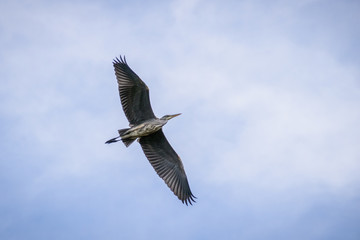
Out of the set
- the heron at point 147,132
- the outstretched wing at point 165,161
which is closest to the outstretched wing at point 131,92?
the heron at point 147,132

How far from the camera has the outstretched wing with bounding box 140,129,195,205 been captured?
17078 millimetres

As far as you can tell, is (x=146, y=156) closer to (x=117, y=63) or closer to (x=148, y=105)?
(x=148, y=105)

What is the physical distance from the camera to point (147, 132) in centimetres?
1659

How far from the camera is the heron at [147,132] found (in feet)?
53.1

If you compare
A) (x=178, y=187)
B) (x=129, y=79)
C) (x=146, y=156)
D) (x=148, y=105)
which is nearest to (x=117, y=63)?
(x=129, y=79)

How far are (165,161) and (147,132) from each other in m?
1.44

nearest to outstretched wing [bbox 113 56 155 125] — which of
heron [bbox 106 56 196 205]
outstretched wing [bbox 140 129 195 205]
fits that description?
heron [bbox 106 56 196 205]

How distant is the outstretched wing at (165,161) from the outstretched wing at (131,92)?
1064 millimetres

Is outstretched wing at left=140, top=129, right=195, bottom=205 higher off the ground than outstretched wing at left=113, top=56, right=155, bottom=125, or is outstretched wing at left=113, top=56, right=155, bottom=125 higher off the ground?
outstretched wing at left=113, top=56, right=155, bottom=125

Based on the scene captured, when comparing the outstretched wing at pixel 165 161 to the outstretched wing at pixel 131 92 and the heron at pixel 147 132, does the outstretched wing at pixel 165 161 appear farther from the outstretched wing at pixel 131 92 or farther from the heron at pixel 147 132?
the outstretched wing at pixel 131 92

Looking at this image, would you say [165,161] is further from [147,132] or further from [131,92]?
[131,92]

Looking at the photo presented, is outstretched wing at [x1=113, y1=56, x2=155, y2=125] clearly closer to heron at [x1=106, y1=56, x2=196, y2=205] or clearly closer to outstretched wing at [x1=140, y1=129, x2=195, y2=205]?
heron at [x1=106, y1=56, x2=196, y2=205]

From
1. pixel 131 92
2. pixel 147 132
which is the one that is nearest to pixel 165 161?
pixel 147 132

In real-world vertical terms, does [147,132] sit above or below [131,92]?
below
